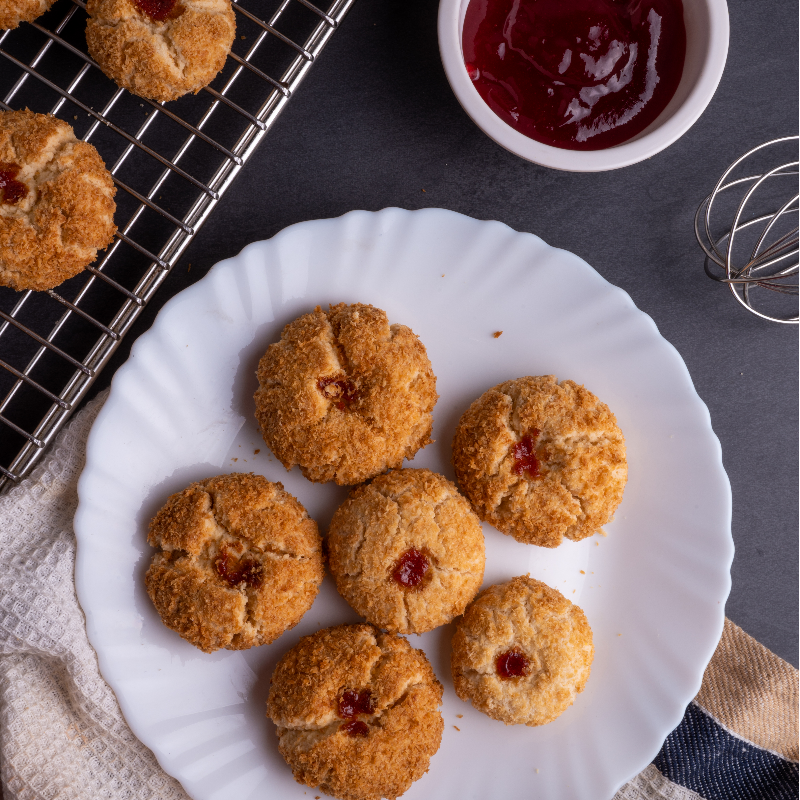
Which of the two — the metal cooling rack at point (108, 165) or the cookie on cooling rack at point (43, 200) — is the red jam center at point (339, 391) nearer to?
the metal cooling rack at point (108, 165)

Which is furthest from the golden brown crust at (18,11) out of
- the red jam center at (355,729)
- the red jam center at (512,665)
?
the red jam center at (512,665)

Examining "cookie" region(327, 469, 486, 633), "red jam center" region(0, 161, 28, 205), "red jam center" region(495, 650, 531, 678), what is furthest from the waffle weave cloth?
"cookie" region(327, 469, 486, 633)

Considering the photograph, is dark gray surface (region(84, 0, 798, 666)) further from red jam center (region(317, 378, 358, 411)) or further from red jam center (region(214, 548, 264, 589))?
red jam center (region(214, 548, 264, 589))

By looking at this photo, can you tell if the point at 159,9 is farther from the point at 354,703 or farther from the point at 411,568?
the point at 354,703

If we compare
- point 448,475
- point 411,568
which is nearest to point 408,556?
point 411,568

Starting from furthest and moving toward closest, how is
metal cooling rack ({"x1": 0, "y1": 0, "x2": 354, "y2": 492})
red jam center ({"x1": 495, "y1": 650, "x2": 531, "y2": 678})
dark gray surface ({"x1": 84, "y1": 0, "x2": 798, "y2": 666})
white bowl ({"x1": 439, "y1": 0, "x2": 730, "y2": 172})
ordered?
dark gray surface ({"x1": 84, "y1": 0, "x2": 798, "y2": 666}), metal cooling rack ({"x1": 0, "y1": 0, "x2": 354, "y2": 492}), red jam center ({"x1": 495, "y1": 650, "x2": 531, "y2": 678}), white bowl ({"x1": 439, "y1": 0, "x2": 730, "y2": 172})

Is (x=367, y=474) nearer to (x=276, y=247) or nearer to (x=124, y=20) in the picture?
(x=276, y=247)
